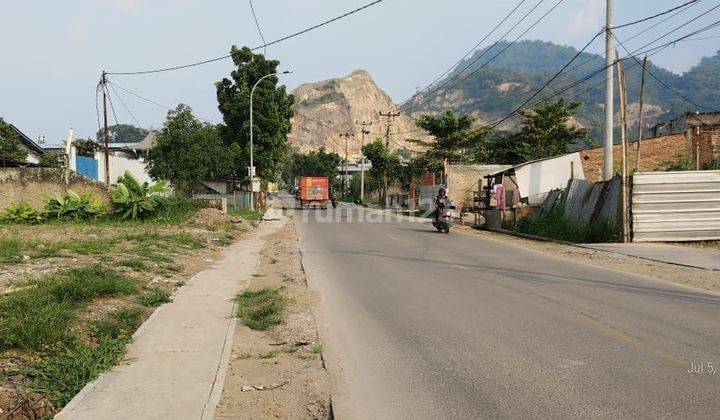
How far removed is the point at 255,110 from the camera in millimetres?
42625

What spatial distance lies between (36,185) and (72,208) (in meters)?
2.91

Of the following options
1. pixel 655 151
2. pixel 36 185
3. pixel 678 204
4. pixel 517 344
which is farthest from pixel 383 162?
pixel 517 344

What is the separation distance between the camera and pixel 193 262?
47.3ft

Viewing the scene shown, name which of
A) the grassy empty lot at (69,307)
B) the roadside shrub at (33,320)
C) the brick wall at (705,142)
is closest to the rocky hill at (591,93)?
the brick wall at (705,142)

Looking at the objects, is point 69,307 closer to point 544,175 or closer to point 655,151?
point 544,175

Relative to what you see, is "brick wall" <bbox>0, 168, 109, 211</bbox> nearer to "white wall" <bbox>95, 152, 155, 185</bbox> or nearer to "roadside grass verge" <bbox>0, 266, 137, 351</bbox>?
"roadside grass verge" <bbox>0, 266, 137, 351</bbox>

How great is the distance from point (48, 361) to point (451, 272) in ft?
27.5

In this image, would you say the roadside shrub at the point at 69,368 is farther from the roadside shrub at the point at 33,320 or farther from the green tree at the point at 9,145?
the green tree at the point at 9,145

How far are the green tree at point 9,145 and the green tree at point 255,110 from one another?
43.2ft

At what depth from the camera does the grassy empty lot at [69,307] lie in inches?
203

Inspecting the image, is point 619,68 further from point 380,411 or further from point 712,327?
point 380,411

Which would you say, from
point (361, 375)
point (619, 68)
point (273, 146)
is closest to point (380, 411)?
point (361, 375)

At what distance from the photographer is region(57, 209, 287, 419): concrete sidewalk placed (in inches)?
180
